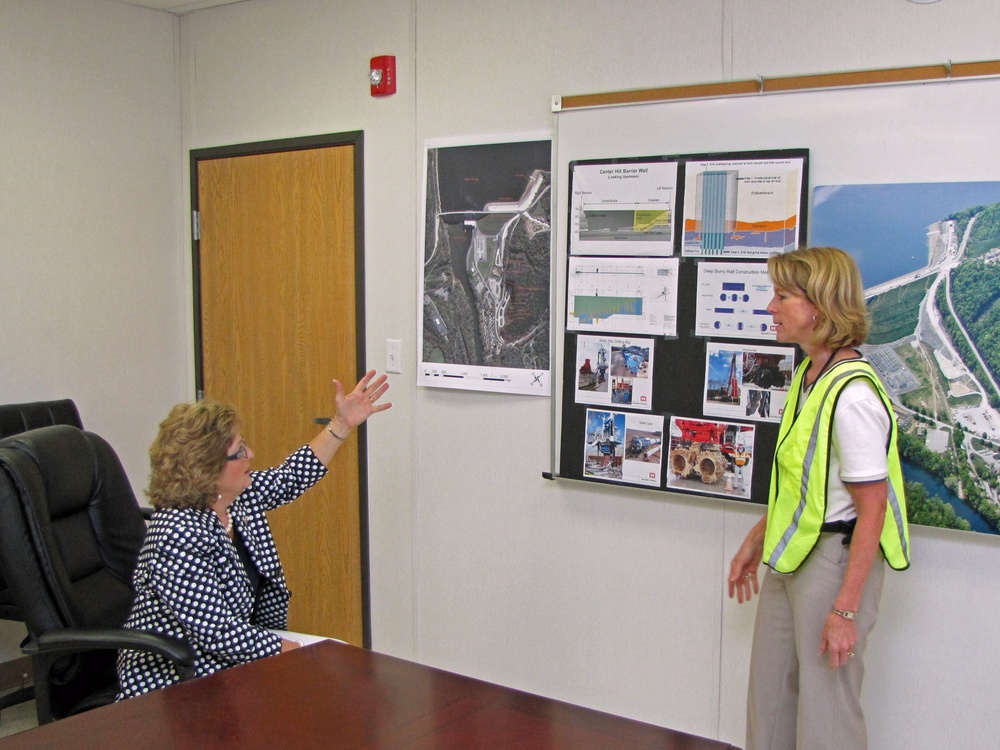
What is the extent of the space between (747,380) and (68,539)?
191cm

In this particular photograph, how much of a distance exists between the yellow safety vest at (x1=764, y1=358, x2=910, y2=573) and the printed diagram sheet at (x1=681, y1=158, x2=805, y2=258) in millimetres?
614

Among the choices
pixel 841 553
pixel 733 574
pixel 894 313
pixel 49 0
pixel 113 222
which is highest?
pixel 49 0

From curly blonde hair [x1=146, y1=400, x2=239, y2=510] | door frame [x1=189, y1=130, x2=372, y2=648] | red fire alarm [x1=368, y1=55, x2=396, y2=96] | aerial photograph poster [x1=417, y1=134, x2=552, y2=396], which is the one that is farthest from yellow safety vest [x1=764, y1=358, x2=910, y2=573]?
red fire alarm [x1=368, y1=55, x2=396, y2=96]

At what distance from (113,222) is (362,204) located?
1206 millimetres

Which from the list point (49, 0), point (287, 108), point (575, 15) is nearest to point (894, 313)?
point (575, 15)

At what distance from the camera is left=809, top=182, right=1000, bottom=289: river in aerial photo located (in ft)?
7.95

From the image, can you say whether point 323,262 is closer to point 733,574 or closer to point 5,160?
point 5,160

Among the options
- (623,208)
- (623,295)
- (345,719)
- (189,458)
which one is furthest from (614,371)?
(345,719)

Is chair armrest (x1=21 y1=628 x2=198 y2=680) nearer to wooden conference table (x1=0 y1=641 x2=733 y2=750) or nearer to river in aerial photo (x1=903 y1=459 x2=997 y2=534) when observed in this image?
wooden conference table (x1=0 y1=641 x2=733 y2=750)

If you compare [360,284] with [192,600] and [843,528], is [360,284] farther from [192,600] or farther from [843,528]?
[843,528]

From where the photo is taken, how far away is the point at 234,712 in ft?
5.40

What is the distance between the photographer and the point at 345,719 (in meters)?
1.61

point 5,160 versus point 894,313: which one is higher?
point 5,160

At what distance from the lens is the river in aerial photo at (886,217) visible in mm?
2424
